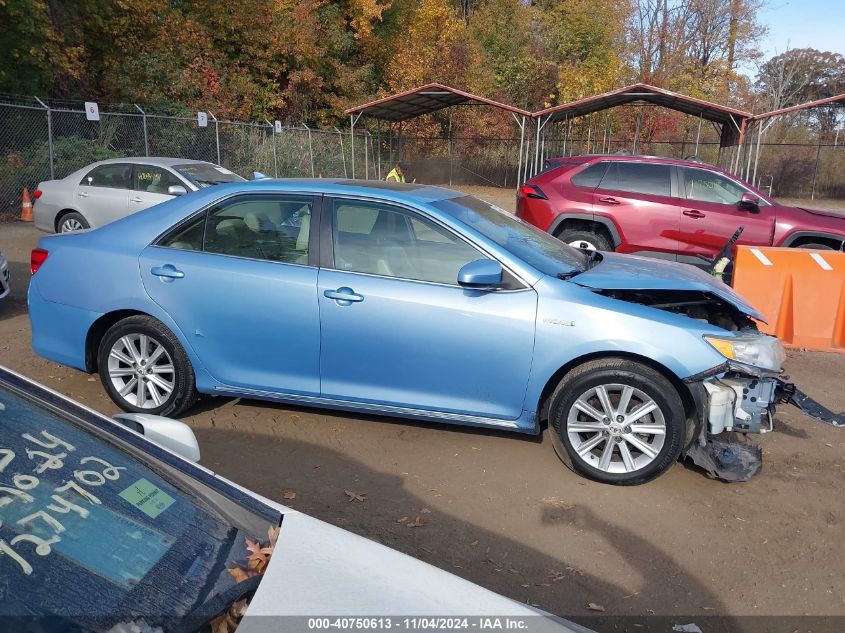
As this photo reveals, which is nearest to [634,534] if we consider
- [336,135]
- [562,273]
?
[562,273]

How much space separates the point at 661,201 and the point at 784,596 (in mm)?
7810

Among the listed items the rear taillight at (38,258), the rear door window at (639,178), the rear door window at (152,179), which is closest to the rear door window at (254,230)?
the rear taillight at (38,258)

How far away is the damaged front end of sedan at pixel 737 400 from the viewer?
4.14 metres

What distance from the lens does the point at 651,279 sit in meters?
4.70

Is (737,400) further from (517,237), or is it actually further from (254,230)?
(254,230)

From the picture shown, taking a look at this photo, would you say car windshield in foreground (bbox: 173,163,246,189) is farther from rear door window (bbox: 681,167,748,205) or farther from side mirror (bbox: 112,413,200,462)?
side mirror (bbox: 112,413,200,462)

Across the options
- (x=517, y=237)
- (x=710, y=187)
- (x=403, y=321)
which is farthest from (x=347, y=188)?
(x=710, y=187)

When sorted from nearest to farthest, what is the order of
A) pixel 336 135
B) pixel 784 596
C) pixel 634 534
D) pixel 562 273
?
pixel 784 596, pixel 634 534, pixel 562 273, pixel 336 135

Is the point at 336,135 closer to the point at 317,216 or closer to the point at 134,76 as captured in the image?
the point at 134,76

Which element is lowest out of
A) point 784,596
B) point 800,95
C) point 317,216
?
point 784,596

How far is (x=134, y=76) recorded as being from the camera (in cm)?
2394

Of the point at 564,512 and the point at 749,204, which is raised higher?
the point at 749,204

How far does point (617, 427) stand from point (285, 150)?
2226 cm

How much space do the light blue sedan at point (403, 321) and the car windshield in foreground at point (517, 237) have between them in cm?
3
